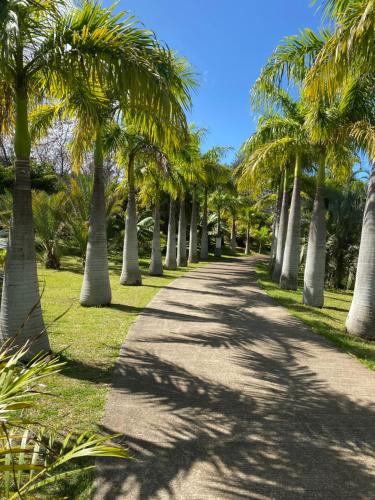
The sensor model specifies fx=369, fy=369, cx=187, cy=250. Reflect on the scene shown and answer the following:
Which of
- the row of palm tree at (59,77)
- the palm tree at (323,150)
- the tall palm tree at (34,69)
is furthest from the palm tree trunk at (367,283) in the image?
the tall palm tree at (34,69)

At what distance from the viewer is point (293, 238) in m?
12.8

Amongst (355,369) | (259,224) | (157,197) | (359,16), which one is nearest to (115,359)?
(355,369)

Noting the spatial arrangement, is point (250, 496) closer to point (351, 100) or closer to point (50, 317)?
point (50, 317)

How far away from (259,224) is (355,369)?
40.5 metres

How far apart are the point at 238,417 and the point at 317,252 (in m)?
7.30

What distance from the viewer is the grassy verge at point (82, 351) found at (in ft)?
11.9

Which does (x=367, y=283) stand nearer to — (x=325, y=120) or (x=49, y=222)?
(x=325, y=120)

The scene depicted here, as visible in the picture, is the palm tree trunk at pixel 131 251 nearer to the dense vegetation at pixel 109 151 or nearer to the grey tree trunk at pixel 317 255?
the dense vegetation at pixel 109 151

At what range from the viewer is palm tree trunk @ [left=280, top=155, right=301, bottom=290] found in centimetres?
1279

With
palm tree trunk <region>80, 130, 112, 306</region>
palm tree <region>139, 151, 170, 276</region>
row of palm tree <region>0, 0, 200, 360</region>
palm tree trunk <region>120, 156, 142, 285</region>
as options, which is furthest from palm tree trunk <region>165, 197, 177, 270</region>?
row of palm tree <region>0, 0, 200, 360</region>

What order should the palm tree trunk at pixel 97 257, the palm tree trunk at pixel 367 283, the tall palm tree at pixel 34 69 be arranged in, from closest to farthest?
the tall palm tree at pixel 34 69, the palm tree trunk at pixel 367 283, the palm tree trunk at pixel 97 257

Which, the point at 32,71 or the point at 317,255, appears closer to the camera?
the point at 32,71

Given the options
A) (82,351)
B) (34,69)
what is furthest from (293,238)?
(34,69)

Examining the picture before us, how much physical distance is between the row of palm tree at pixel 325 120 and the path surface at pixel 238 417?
7.72 ft
